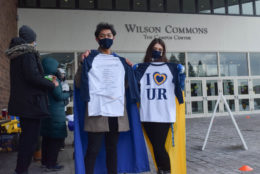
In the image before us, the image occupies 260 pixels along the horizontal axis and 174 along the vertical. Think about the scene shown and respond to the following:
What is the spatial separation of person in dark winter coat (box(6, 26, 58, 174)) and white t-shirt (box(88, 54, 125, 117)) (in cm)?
64

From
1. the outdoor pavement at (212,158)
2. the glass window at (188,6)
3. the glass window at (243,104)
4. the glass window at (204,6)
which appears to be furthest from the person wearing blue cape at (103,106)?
the glass window at (243,104)

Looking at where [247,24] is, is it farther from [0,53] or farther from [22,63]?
[22,63]

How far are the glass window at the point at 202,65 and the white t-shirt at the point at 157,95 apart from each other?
34.2ft

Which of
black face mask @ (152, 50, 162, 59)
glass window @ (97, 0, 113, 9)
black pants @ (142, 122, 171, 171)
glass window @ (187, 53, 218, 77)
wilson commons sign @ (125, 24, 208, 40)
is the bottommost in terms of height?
black pants @ (142, 122, 171, 171)

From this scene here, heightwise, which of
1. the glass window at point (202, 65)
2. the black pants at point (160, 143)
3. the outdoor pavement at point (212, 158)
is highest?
the glass window at point (202, 65)

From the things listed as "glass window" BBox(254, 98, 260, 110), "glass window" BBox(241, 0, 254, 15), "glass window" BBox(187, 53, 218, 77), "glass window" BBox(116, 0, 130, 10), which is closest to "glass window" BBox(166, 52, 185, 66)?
"glass window" BBox(187, 53, 218, 77)

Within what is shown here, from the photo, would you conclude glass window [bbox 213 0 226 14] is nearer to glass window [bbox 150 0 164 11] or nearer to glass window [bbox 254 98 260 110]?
glass window [bbox 150 0 164 11]

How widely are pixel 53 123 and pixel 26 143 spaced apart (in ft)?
2.80

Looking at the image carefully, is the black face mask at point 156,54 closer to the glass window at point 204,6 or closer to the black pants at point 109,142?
the black pants at point 109,142

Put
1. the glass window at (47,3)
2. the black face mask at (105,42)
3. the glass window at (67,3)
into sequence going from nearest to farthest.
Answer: the black face mask at (105,42), the glass window at (47,3), the glass window at (67,3)

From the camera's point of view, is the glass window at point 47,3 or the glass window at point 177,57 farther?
the glass window at point 177,57

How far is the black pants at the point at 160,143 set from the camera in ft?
9.66

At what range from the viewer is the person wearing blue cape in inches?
102

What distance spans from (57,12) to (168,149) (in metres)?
10.0
